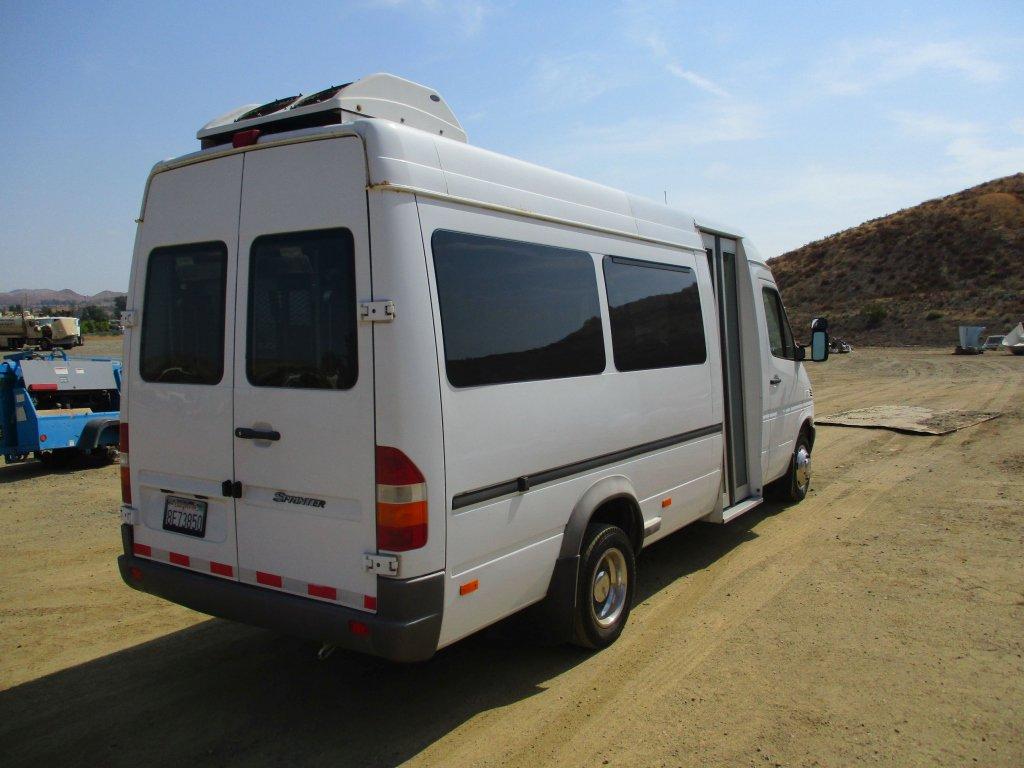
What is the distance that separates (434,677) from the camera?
4.30 metres

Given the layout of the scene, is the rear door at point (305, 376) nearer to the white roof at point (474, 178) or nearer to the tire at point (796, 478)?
the white roof at point (474, 178)

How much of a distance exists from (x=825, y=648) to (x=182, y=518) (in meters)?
3.75

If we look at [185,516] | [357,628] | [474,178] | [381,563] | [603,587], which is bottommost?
[603,587]

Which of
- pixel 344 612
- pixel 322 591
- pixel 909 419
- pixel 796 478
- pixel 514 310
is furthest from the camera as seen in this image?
pixel 909 419

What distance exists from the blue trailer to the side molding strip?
7193 millimetres

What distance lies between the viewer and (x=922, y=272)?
5172 cm

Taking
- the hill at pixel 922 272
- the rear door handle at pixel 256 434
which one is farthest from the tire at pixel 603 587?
the hill at pixel 922 272

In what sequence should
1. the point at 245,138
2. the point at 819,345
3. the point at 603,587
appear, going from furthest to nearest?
the point at 819,345 → the point at 603,587 → the point at 245,138

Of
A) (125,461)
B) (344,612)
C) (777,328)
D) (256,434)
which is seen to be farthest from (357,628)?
(777,328)

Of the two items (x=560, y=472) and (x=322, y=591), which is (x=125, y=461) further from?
(x=560, y=472)

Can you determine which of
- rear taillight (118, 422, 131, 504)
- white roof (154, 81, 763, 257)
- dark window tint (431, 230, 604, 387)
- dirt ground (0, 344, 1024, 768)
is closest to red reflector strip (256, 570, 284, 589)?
dirt ground (0, 344, 1024, 768)

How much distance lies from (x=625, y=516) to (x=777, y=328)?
333 centimetres

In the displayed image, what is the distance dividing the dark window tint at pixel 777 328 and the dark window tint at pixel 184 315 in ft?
16.5

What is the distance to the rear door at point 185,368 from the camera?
3756 millimetres
